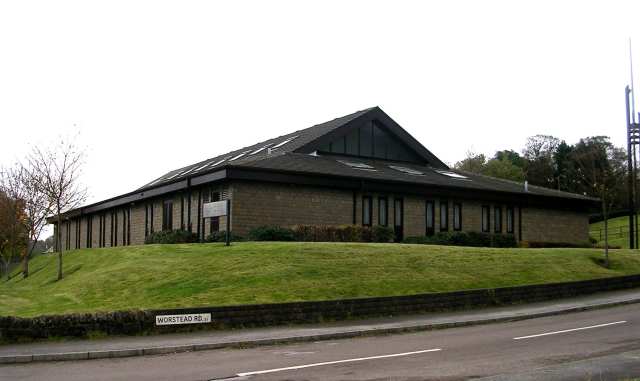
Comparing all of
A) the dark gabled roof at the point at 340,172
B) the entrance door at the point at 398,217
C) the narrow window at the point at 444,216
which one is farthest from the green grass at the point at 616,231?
the entrance door at the point at 398,217

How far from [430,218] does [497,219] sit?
484 cm

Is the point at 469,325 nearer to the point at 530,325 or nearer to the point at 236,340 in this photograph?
the point at 530,325

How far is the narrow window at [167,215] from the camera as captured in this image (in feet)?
115

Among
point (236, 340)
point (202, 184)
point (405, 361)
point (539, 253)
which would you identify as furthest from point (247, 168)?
point (405, 361)

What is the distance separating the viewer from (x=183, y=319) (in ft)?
50.5

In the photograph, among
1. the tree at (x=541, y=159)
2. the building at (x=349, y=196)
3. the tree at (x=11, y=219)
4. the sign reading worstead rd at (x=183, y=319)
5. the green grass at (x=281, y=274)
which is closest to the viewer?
the sign reading worstead rd at (x=183, y=319)

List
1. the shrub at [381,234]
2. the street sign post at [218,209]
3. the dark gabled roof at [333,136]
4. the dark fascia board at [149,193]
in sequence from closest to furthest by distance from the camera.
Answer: the street sign post at [218,209]
the shrub at [381,234]
the dark fascia board at [149,193]
the dark gabled roof at [333,136]

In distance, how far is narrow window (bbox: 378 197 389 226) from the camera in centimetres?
3306

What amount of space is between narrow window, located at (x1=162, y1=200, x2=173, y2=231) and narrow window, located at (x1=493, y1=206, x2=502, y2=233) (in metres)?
17.7

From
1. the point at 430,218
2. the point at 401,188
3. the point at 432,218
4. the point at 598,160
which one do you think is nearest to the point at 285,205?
the point at 401,188

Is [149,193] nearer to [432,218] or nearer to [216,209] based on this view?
[216,209]

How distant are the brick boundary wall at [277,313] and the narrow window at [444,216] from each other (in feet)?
41.6

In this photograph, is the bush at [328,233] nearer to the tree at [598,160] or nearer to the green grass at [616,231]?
the green grass at [616,231]

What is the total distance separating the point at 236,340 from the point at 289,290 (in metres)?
4.18
